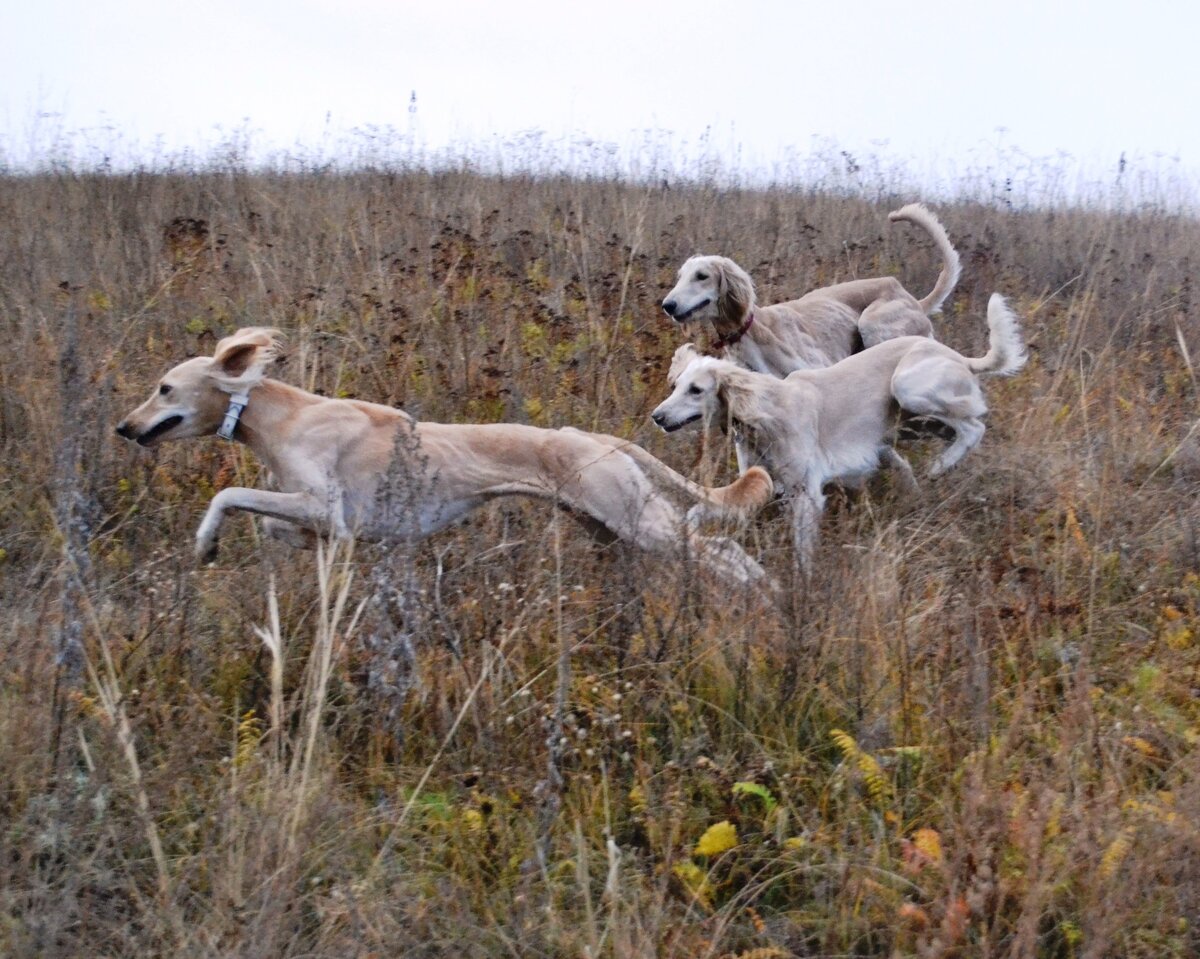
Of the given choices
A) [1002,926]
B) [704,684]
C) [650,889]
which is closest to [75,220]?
[704,684]

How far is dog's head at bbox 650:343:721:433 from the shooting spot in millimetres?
5984

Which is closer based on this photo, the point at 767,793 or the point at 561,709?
the point at 561,709

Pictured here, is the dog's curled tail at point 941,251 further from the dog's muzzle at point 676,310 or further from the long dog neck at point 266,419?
the long dog neck at point 266,419

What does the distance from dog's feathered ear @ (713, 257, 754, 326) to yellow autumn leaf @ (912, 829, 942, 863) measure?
4.78m

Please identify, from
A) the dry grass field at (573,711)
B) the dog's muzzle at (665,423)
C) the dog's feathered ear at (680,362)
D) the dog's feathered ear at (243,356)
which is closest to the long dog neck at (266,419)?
the dog's feathered ear at (243,356)

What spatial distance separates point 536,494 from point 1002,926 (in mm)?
2816

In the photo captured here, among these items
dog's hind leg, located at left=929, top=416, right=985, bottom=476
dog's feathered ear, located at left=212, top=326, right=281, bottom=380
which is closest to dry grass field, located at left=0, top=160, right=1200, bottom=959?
dog's hind leg, located at left=929, top=416, right=985, bottom=476

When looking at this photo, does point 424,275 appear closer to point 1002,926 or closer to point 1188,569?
point 1188,569

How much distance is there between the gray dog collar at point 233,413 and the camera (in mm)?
5000

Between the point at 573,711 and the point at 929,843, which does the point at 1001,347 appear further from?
the point at 929,843

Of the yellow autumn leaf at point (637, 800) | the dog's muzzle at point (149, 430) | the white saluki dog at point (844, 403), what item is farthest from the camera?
the white saluki dog at point (844, 403)

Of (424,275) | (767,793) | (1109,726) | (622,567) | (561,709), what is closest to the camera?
(561,709)

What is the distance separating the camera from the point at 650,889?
3072mm

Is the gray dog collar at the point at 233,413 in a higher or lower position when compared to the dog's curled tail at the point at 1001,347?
lower
